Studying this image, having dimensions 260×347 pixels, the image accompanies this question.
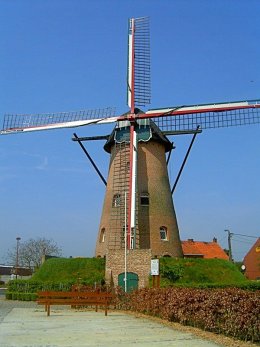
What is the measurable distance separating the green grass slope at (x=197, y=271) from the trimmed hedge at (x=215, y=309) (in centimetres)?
875

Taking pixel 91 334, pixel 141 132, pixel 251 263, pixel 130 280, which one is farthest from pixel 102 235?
pixel 251 263

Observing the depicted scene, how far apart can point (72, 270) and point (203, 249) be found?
872 inches

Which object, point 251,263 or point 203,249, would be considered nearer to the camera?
point 203,249

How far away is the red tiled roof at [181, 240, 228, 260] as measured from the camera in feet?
147

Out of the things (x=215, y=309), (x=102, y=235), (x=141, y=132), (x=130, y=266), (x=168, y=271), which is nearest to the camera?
(x=215, y=309)

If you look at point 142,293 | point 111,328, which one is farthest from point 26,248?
point 111,328

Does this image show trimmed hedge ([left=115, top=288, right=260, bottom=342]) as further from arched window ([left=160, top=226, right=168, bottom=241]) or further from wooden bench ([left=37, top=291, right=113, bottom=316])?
arched window ([left=160, top=226, right=168, bottom=241])

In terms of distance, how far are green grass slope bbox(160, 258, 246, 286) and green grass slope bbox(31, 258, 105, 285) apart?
3603mm

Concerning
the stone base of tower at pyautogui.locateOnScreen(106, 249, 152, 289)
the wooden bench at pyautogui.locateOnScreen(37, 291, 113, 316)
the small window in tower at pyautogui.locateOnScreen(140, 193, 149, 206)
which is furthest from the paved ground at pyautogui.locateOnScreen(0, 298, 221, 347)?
the small window in tower at pyautogui.locateOnScreen(140, 193, 149, 206)

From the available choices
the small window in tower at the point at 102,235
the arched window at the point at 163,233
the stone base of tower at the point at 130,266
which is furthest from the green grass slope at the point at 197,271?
the small window in tower at the point at 102,235

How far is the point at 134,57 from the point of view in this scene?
92.3 feet

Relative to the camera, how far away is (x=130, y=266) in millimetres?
23547

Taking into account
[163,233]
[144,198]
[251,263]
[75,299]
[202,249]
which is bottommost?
[75,299]

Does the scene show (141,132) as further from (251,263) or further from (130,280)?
(251,263)
